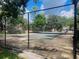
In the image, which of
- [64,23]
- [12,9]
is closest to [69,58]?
[12,9]

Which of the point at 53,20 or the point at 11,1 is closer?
the point at 11,1

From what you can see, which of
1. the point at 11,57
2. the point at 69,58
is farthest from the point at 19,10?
the point at 69,58

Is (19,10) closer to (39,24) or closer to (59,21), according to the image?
(39,24)

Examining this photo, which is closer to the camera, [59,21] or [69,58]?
[69,58]

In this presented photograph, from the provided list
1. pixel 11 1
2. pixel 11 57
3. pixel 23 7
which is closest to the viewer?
pixel 11 57

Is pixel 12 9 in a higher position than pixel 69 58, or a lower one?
higher

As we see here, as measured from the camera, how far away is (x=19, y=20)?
11898mm

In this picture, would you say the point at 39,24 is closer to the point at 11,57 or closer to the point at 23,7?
the point at 23,7

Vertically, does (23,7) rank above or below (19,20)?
above

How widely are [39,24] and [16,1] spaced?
11.9 ft

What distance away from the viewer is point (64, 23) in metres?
13.2

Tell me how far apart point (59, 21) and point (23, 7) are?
3.73m

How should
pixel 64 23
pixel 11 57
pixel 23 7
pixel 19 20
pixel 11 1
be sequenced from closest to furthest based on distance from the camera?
pixel 11 57, pixel 11 1, pixel 23 7, pixel 19 20, pixel 64 23

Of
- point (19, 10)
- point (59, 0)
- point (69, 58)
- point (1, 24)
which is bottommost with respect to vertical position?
point (69, 58)
